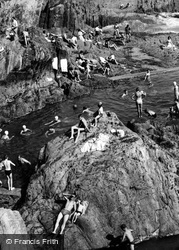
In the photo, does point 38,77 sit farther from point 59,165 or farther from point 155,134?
point 59,165

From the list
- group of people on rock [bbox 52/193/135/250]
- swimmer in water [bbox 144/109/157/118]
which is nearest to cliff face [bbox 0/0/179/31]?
swimmer in water [bbox 144/109/157/118]

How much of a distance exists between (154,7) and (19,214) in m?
60.2

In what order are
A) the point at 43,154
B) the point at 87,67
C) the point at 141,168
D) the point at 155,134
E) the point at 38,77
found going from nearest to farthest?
the point at 141,168 < the point at 43,154 < the point at 155,134 < the point at 38,77 < the point at 87,67

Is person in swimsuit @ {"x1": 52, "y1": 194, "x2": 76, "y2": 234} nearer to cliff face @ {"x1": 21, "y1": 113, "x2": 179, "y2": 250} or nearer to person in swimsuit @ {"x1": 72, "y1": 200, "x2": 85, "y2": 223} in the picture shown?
person in swimsuit @ {"x1": 72, "y1": 200, "x2": 85, "y2": 223}

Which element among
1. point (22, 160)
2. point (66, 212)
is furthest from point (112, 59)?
point (66, 212)

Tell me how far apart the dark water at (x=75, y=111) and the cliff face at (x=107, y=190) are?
17.0ft

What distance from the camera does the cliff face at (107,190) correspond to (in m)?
16.5

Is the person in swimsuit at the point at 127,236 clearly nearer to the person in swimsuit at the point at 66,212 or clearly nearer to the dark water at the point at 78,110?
the person in swimsuit at the point at 66,212

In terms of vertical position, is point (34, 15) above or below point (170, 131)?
above

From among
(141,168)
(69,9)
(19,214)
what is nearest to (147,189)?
(141,168)

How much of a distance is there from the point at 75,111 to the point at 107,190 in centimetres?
1930

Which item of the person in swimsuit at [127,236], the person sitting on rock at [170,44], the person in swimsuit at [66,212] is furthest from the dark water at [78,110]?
the person sitting on rock at [170,44]

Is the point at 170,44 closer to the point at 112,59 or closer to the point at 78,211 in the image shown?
the point at 112,59

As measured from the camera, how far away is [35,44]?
4081 cm
